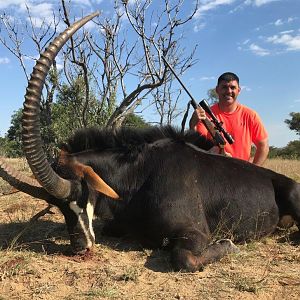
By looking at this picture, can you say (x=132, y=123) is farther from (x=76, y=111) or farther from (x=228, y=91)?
(x=228, y=91)

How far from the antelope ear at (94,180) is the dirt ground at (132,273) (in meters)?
0.61

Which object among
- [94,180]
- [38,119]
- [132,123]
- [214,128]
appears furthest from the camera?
[132,123]

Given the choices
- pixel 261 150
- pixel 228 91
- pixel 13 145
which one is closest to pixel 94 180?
pixel 228 91

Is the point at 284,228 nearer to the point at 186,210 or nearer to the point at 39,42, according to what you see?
the point at 186,210

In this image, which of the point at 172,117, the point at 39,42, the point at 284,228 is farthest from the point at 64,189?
the point at 172,117

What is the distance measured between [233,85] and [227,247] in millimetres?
2860

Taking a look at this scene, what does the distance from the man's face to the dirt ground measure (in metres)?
2.31

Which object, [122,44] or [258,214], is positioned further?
[122,44]

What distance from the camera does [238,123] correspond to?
21.2 ft

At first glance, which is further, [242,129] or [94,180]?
[242,129]

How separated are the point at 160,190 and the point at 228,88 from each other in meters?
2.58

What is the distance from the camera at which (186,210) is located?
4.28 metres

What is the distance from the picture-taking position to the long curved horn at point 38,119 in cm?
332

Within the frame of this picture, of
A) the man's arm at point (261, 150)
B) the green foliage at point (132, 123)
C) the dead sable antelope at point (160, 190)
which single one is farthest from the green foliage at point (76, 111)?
the dead sable antelope at point (160, 190)
